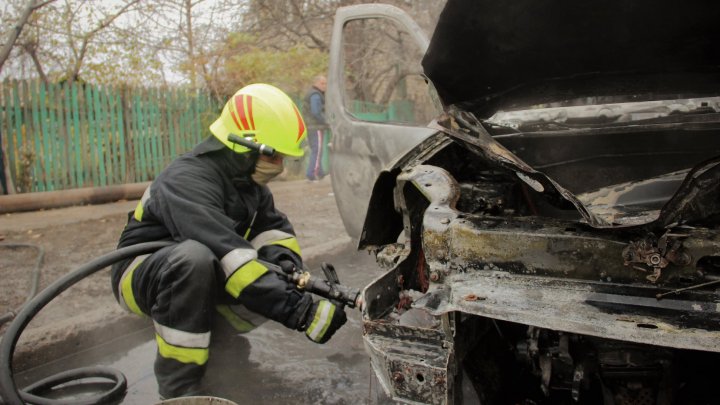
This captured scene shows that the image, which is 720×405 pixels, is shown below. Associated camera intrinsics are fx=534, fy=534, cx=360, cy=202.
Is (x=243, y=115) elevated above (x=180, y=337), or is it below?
above

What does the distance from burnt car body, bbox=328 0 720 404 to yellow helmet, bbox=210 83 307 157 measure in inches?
31.0

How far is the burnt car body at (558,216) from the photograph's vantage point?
1.44 m

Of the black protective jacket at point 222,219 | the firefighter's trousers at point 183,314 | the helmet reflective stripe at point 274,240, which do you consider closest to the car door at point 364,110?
the helmet reflective stripe at point 274,240

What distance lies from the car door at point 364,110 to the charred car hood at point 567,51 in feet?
3.12

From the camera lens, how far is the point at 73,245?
4.88m

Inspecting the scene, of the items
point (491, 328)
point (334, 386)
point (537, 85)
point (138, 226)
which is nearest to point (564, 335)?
point (491, 328)

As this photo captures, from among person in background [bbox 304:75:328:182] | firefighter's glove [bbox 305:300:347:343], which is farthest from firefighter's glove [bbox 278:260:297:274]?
person in background [bbox 304:75:328:182]

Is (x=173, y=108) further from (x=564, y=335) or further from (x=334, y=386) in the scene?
(x=564, y=335)

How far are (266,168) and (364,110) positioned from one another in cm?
182

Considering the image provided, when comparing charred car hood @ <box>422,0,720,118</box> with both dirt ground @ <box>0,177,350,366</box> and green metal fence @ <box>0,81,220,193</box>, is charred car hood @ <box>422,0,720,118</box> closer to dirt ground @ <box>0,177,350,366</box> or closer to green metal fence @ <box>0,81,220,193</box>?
dirt ground @ <box>0,177,350,366</box>

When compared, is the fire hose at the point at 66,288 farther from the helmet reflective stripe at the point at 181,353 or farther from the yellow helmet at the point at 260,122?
the yellow helmet at the point at 260,122

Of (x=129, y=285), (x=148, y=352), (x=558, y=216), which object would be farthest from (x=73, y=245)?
(x=558, y=216)

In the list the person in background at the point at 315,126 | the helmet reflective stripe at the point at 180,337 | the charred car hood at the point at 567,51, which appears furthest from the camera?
the person in background at the point at 315,126

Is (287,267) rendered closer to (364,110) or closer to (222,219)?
(222,219)
